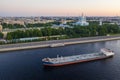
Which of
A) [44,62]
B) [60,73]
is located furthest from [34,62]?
[60,73]

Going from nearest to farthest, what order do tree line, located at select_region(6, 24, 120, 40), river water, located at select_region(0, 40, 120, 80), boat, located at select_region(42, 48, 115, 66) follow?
river water, located at select_region(0, 40, 120, 80) → boat, located at select_region(42, 48, 115, 66) → tree line, located at select_region(6, 24, 120, 40)

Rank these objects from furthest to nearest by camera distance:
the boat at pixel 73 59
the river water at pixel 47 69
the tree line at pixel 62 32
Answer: the tree line at pixel 62 32, the boat at pixel 73 59, the river water at pixel 47 69

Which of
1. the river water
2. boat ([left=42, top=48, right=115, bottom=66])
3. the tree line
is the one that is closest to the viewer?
the river water

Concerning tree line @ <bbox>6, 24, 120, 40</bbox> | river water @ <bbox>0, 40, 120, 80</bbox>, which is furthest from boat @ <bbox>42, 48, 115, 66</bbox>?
tree line @ <bbox>6, 24, 120, 40</bbox>

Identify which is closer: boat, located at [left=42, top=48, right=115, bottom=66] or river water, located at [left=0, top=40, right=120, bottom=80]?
river water, located at [left=0, top=40, right=120, bottom=80]

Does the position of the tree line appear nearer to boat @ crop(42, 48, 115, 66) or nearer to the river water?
the river water

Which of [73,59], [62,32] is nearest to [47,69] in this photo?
[73,59]

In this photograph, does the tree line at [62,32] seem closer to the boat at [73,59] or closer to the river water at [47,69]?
the river water at [47,69]

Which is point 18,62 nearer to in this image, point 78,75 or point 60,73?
point 60,73

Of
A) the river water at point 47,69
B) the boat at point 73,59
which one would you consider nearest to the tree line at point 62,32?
the river water at point 47,69

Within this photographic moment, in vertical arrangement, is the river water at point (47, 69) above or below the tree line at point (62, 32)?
below

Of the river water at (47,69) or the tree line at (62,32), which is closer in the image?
the river water at (47,69)
